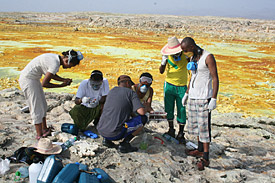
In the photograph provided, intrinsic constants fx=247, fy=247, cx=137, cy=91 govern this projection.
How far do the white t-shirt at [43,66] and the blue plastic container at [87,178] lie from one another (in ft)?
4.74

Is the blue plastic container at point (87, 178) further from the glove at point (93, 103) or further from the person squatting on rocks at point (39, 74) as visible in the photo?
the glove at point (93, 103)

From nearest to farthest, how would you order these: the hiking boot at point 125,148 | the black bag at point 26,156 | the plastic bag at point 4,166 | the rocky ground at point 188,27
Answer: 1. the plastic bag at point 4,166
2. the black bag at point 26,156
3. the hiking boot at point 125,148
4. the rocky ground at point 188,27

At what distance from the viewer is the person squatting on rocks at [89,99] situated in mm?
3943

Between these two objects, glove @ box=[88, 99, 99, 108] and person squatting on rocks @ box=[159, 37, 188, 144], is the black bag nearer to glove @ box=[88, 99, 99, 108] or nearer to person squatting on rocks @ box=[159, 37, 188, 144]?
glove @ box=[88, 99, 99, 108]

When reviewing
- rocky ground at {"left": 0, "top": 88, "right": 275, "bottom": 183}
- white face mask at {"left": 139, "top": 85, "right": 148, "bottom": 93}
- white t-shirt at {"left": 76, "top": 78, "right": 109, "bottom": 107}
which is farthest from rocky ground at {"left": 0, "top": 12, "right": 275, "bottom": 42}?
white t-shirt at {"left": 76, "top": 78, "right": 109, "bottom": 107}

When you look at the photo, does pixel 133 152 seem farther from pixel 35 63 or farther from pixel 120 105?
pixel 35 63

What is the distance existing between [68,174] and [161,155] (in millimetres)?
1453

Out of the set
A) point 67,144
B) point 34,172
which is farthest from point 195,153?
point 34,172

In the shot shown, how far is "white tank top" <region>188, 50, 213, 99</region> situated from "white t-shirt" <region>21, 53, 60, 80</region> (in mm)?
1865

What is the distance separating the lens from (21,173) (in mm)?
2682

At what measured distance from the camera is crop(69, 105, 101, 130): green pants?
3.99m

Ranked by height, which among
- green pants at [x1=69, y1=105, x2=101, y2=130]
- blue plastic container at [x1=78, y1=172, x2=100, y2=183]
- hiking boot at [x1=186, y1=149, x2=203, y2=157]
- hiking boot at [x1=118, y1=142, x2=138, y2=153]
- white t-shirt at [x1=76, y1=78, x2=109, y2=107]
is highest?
white t-shirt at [x1=76, y1=78, x2=109, y2=107]

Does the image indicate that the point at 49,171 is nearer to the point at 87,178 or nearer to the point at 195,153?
the point at 87,178

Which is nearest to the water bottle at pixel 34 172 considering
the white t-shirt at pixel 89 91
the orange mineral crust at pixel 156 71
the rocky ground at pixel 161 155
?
the rocky ground at pixel 161 155
